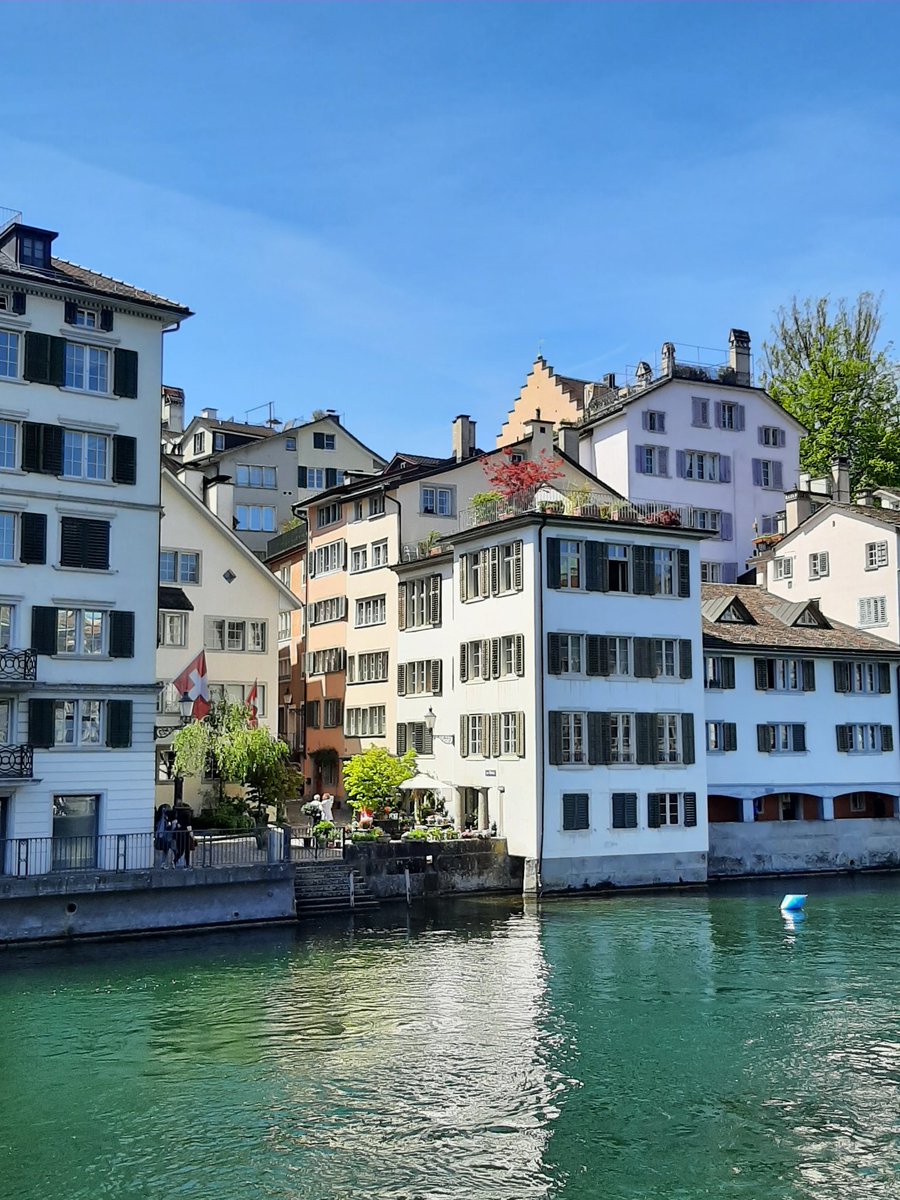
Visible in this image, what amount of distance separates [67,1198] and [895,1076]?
48.1ft

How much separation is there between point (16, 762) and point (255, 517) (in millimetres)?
38220

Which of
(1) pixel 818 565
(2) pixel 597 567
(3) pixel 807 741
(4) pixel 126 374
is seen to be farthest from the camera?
(1) pixel 818 565

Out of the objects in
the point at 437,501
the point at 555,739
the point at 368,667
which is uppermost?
the point at 437,501

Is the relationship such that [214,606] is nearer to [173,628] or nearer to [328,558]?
[173,628]

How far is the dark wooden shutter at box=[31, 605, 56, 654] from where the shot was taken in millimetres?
39312

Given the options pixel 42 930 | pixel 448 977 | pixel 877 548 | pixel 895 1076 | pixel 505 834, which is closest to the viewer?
pixel 895 1076

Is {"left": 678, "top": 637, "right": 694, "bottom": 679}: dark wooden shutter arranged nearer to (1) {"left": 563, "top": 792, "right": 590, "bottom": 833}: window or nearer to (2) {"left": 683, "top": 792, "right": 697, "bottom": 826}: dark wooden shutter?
(2) {"left": 683, "top": 792, "right": 697, "bottom": 826}: dark wooden shutter

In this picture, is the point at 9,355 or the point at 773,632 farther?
the point at 773,632

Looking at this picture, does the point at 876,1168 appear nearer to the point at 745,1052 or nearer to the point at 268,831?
the point at 745,1052

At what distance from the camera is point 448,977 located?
32594 millimetres

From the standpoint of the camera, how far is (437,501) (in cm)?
5806

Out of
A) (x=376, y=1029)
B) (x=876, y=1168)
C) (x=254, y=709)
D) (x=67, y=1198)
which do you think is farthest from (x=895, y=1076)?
(x=254, y=709)

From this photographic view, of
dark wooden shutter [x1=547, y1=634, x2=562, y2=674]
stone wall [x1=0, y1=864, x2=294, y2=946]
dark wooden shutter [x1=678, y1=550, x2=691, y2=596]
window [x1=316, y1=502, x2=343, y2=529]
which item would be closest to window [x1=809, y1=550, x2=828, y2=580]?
dark wooden shutter [x1=678, y1=550, x2=691, y2=596]

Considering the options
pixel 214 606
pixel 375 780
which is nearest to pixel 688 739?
pixel 375 780
